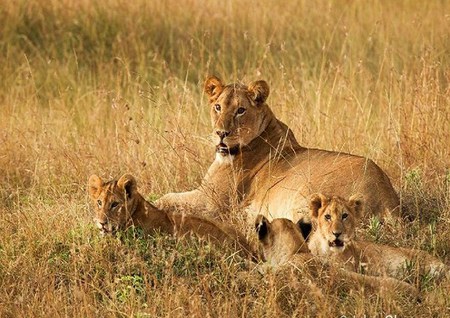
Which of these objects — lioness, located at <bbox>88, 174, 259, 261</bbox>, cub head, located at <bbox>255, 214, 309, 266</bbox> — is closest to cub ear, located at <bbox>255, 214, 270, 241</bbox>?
cub head, located at <bbox>255, 214, 309, 266</bbox>

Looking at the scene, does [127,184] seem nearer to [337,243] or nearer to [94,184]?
[94,184]

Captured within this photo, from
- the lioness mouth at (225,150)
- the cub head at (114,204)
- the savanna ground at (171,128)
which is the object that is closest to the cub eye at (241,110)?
the lioness mouth at (225,150)

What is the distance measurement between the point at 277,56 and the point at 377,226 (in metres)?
5.91

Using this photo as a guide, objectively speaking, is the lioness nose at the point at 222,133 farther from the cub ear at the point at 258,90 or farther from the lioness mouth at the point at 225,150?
the cub ear at the point at 258,90

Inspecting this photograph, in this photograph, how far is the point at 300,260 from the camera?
6828 mm

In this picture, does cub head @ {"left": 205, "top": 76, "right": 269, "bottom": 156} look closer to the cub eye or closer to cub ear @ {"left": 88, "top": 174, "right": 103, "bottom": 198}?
the cub eye

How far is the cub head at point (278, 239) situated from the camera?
23.2ft

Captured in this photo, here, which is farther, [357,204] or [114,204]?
[357,204]

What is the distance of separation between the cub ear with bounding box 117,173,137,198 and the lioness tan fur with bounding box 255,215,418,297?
783 mm

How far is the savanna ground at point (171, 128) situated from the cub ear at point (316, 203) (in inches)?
21.9

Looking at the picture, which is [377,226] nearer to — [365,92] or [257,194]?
[257,194]

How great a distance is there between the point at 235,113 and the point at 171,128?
1.54 m

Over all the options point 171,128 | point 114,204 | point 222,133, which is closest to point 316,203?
point 114,204

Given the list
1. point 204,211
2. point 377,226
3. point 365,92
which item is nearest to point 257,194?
point 204,211
